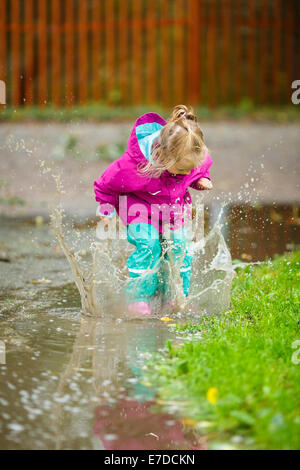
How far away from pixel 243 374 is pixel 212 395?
18cm

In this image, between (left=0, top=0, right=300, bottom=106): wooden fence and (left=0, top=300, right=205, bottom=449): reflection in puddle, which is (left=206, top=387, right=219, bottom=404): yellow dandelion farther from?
(left=0, top=0, right=300, bottom=106): wooden fence

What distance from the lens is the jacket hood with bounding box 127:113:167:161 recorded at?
14.5 feet

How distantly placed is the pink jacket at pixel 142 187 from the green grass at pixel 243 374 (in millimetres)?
725

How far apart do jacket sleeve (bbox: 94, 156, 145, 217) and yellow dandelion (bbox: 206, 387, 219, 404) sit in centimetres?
172

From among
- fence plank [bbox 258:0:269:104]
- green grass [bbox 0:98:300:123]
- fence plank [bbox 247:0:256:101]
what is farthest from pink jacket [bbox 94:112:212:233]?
fence plank [bbox 258:0:269:104]

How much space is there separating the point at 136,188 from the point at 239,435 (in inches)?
81.5

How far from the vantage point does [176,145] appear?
13.8 ft

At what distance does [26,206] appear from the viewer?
Result: 9.05 meters

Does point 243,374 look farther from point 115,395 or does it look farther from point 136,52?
point 136,52

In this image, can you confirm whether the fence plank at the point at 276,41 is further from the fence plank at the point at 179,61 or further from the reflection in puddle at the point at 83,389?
the reflection in puddle at the point at 83,389

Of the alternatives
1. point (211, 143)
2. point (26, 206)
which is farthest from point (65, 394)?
point (211, 143)

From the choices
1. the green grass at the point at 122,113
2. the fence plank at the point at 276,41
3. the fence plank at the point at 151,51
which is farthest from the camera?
the fence plank at the point at 276,41

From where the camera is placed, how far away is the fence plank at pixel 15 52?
41.8 feet

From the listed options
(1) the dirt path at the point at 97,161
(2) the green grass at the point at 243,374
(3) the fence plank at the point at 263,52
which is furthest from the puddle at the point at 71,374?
(3) the fence plank at the point at 263,52
